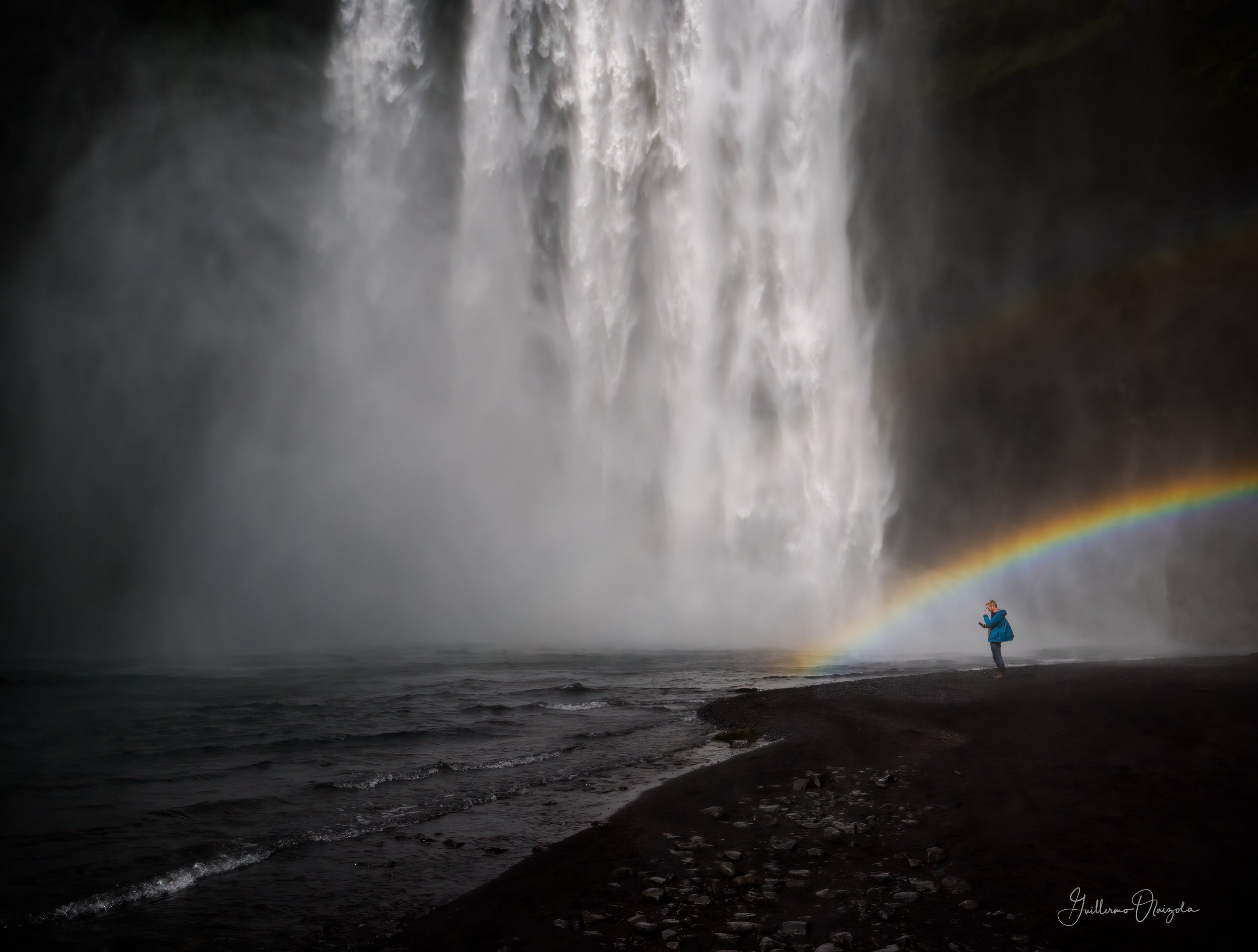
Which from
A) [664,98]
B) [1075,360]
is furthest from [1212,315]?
[664,98]

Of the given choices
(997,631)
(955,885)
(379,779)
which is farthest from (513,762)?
(997,631)

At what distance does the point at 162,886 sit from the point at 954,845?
5657 mm

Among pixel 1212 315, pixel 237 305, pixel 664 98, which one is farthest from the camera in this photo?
pixel 237 305

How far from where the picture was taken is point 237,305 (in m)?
37.2

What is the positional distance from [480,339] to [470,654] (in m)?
17.0

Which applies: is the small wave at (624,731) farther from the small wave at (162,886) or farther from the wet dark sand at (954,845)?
the small wave at (162,886)

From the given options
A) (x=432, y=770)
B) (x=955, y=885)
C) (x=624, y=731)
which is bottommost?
(x=432, y=770)

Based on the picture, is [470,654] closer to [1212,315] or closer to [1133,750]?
[1133,750]

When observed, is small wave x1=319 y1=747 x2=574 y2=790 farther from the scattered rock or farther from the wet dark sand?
the scattered rock

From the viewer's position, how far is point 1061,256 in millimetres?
30125

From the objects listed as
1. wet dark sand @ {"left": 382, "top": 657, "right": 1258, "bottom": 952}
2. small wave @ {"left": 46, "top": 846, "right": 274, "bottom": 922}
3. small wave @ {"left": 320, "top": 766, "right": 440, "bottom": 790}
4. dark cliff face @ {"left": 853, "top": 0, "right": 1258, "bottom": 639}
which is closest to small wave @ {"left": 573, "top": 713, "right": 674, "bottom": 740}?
small wave @ {"left": 320, "top": 766, "right": 440, "bottom": 790}

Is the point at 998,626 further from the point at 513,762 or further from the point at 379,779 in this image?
the point at 379,779
